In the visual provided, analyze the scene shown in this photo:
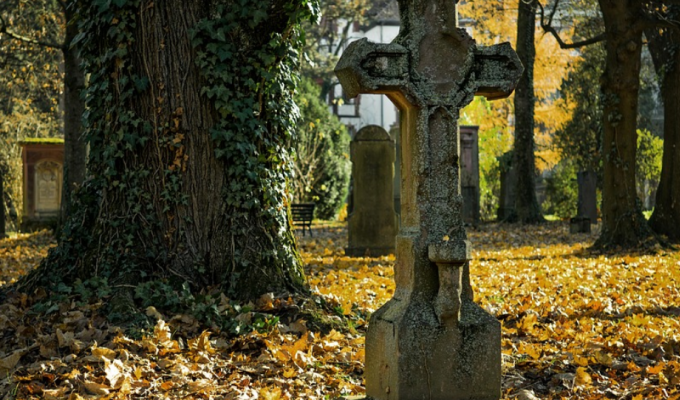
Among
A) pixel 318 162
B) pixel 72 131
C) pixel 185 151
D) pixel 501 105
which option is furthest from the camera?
pixel 501 105

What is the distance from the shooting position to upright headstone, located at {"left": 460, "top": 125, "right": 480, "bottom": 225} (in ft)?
74.1

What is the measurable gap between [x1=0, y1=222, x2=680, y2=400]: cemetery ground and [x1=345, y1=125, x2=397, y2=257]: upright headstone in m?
4.18

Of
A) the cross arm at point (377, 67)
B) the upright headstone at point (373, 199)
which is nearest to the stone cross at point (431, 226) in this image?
the cross arm at point (377, 67)

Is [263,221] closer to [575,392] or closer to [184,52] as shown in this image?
[184,52]

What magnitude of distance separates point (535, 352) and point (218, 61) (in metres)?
3.82

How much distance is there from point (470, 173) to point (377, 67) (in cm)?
1804

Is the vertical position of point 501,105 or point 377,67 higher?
point 501,105

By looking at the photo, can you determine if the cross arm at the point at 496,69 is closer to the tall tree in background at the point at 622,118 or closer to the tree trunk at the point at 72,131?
the tall tree in background at the point at 622,118

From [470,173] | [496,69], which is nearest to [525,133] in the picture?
[470,173]

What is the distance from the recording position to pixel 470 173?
22672 millimetres

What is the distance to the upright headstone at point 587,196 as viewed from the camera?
24.5 m

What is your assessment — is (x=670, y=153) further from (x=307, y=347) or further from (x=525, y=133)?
(x=307, y=347)

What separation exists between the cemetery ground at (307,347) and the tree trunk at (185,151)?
0.53 m

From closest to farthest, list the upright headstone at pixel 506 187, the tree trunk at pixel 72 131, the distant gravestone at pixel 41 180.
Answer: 1. the tree trunk at pixel 72 131
2. the distant gravestone at pixel 41 180
3. the upright headstone at pixel 506 187
